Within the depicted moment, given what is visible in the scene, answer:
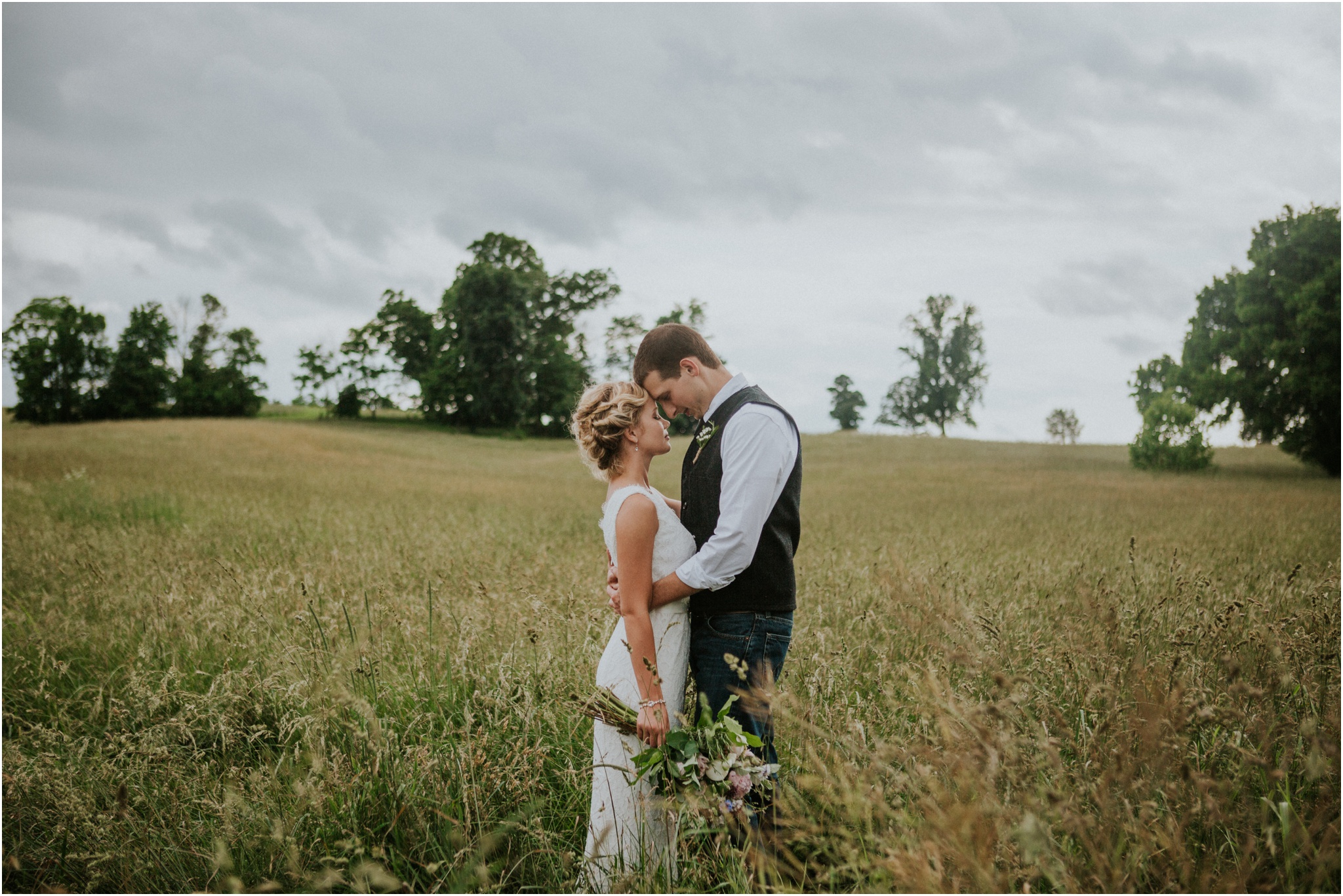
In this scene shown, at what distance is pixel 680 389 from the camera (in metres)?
2.91

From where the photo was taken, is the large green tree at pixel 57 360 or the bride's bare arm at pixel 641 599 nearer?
the bride's bare arm at pixel 641 599

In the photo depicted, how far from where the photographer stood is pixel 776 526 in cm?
273

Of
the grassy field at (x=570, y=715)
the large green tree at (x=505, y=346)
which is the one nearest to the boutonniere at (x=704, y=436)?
the grassy field at (x=570, y=715)

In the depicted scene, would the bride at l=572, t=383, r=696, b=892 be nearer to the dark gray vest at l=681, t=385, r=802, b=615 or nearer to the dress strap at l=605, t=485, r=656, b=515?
the dress strap at l=605, t=485, r=656, b=515

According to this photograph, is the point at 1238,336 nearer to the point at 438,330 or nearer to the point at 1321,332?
the point at 1321,332

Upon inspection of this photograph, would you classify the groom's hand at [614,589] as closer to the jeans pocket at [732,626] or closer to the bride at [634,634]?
the bride at [634,634]

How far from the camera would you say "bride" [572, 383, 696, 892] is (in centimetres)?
247

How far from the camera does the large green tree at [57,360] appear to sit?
178 ft

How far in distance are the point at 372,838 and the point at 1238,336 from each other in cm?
3982

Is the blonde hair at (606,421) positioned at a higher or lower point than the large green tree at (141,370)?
lower

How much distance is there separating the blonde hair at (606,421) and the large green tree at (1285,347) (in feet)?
115

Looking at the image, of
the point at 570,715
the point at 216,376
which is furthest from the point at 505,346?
the point at 570,715

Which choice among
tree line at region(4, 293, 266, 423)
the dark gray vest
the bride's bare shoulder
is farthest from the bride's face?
tree line at region(4, 293, 266, 423)

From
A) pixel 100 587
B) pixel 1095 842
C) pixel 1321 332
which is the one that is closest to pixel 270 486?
pixel 100 587
